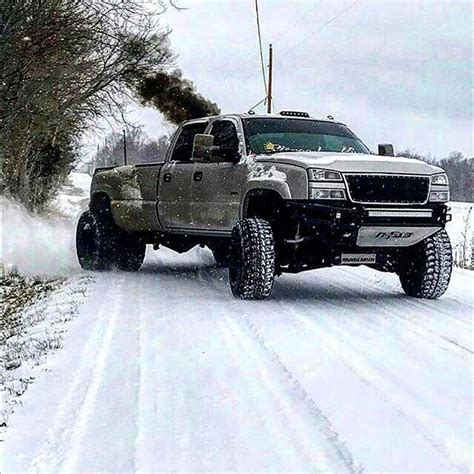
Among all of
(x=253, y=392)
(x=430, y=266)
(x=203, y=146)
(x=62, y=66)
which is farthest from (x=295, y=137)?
(x=62, y=66)

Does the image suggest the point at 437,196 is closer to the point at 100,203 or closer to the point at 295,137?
the point at 295,137

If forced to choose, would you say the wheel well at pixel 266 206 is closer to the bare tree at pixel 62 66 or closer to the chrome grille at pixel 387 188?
the chrome grille at pixel 387 188

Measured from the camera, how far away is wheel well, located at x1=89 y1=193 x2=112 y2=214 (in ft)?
34.9

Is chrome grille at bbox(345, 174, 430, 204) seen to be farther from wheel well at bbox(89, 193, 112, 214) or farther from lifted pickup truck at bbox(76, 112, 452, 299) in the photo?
wheel well at bbox(89, 193, 112, 214)

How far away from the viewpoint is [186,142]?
31.3 ft

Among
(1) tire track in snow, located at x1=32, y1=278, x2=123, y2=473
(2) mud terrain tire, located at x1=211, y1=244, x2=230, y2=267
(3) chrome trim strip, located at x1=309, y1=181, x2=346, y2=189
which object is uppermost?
(3) chrome trim strip, located at x1=309, y1=181, x2=346, y2=189

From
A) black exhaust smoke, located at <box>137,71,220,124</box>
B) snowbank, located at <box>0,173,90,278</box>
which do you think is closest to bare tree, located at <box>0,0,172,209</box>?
black exhaust smoke, located at <box>137,71,220,124</box>

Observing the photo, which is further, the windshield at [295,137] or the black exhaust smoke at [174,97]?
the black exhaust smoke at [174,97]

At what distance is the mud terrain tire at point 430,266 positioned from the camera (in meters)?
7.49

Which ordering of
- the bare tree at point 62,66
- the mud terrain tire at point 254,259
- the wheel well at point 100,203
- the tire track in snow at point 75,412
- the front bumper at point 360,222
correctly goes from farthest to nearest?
the bare tree at point 62,66 < the wheel well at point 100,203 < the mud terrain tire at point 254,259 < the front bumper at point 360,222 < the tire track in snow at point 75,412

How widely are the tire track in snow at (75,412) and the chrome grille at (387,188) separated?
247 cm

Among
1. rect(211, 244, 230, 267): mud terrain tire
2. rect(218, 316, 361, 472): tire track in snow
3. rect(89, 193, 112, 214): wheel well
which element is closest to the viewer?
rect(218, 316, 361, 472): tire track in snow

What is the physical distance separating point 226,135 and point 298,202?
6.39 feet

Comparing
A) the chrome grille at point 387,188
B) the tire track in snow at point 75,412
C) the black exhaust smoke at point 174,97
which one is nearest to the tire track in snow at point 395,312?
the chrome grille at point 387,188
